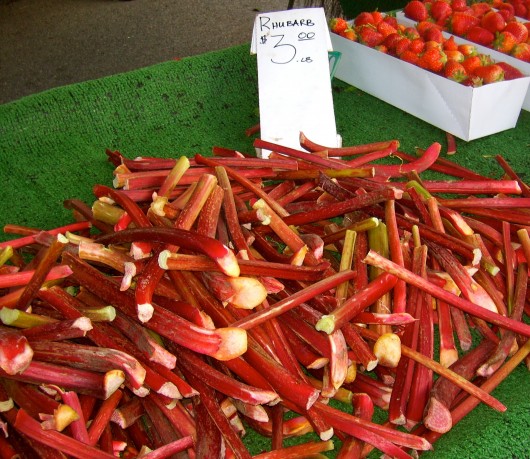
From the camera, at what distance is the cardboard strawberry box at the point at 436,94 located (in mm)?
2012

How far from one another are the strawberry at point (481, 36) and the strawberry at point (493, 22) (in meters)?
0.02

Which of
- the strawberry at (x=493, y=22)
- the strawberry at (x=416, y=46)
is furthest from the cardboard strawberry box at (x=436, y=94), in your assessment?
the strawberry at (x=493, y=22)

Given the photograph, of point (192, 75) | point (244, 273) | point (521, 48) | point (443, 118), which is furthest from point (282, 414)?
point (521, 48)

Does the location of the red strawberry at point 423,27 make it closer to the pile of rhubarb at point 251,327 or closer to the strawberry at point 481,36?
the strawberry at point 481,36

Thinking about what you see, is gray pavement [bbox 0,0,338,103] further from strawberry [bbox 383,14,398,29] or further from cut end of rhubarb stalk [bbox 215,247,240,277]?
cut end of rhubarb stalk [bbox 215,247,240,277]

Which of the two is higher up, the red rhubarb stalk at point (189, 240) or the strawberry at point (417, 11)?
the red rhubarb stalk at point (189, 240)

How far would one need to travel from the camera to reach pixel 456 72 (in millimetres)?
2137

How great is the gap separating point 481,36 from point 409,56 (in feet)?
1.38

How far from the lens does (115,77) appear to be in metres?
2.25

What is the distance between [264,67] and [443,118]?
2.33 feet

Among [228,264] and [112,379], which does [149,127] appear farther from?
[112,379]

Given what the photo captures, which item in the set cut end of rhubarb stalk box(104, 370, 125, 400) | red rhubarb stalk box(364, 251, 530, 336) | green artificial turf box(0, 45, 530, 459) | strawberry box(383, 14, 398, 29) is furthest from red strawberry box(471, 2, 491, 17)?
cut end of rhubarb stalk box(104, 370, 125, 400)

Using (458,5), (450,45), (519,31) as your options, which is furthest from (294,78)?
(458,5)

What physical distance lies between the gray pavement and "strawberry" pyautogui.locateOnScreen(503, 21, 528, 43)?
2655 mm
